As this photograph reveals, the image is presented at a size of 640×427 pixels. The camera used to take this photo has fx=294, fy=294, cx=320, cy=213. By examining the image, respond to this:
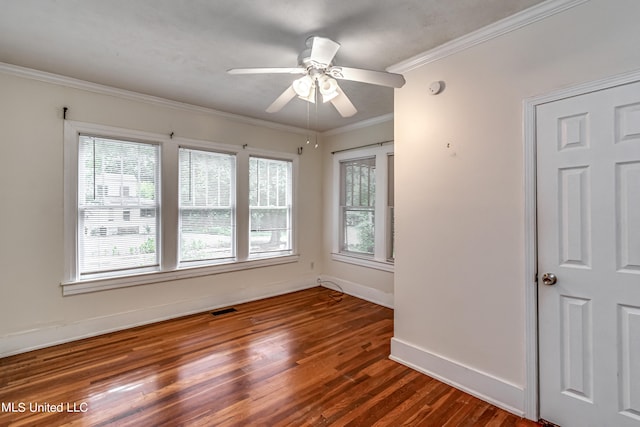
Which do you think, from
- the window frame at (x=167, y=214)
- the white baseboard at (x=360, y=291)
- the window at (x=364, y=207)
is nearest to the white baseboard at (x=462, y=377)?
the white baseboard at (x=360, y=291)

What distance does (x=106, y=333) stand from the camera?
3.16 metres

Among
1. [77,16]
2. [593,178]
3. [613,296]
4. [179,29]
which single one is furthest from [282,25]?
[613,296]

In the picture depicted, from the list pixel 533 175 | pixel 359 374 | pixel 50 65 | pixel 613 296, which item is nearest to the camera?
pixel 613 296

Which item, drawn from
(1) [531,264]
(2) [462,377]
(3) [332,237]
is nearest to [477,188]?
(1) [531,264]

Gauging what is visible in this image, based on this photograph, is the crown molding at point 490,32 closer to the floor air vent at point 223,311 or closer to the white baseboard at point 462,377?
the white baseboard at point 462,377

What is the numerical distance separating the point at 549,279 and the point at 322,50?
2018 mm

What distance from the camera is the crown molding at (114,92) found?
8.89 ft

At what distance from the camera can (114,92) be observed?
3.18m

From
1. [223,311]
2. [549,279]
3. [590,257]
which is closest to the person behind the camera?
[590,257]

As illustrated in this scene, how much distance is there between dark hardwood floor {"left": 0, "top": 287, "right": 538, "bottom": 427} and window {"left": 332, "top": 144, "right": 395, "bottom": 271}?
4.12 ft

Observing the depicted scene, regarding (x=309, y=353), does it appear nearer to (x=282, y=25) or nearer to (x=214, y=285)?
(x=214, y=285)

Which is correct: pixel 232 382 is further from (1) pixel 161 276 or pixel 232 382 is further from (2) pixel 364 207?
(2) pixel 364 207

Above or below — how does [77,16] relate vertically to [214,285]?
above

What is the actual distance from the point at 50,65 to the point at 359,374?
3.83 meters
